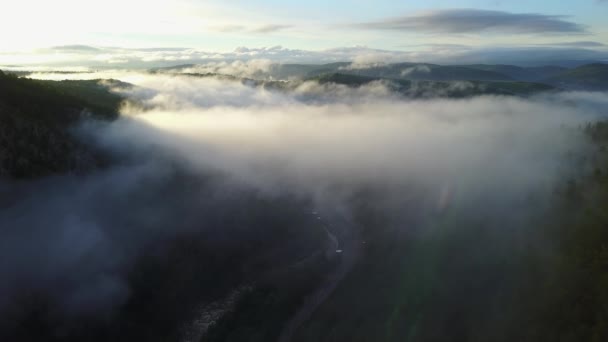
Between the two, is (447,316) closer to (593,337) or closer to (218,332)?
(593,337)

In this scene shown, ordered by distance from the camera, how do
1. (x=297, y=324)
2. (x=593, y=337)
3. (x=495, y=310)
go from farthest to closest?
(x=297, y=324), (x=495, y=310), (x=593, y=337)

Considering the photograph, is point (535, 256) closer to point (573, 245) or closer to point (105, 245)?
point (573, 245)

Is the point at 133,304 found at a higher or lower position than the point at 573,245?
lower

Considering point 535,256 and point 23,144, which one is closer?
point 535,256

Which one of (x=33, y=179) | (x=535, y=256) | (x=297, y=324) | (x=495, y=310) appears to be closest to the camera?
(x=495, y=310)

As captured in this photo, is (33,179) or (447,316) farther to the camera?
(33,179)

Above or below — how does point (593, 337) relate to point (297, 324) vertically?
Answer: above

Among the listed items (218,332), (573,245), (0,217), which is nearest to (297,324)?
(218,332)

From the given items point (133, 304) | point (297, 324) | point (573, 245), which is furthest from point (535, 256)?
point (133, 304)

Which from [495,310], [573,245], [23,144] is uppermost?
[23,144]
